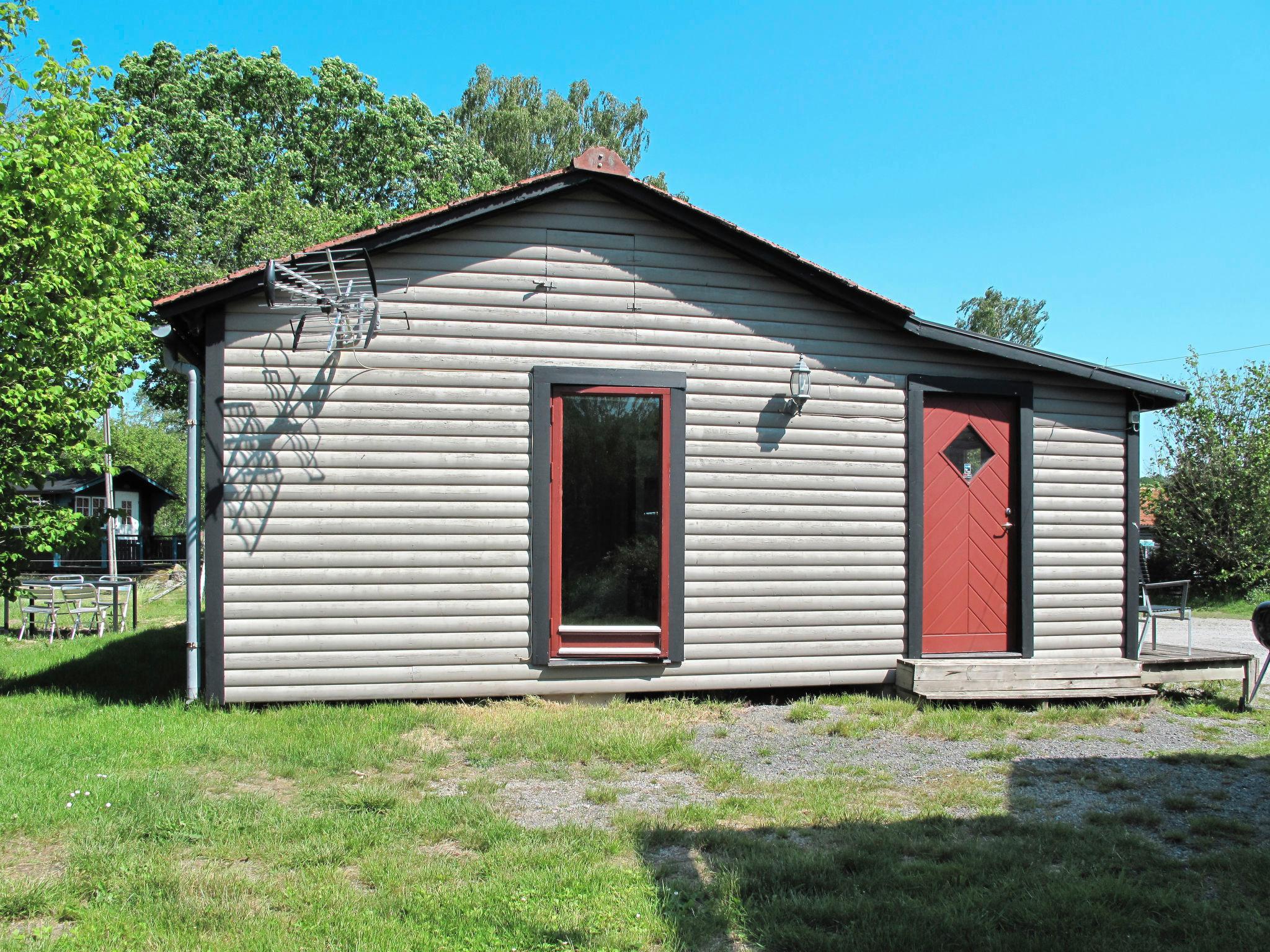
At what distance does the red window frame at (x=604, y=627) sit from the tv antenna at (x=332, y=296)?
1.46 m

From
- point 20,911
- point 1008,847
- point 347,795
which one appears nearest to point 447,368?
point 347,795

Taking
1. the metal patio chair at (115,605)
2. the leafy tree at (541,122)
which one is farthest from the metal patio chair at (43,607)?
the leafy tree at (541,122)

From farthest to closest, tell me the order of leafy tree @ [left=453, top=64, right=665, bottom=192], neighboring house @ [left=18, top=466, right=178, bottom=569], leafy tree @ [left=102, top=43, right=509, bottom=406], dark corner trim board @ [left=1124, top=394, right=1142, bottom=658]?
1. leafy tree @ [left=453, top=64, right=665, bottom=192]
2. neighboring house @ [left=18, top=466, right=178, bottom=569]
3. leafy tree @ [left=102, top=43, right=509, bottom=406]
4. dark corner trim board @ [left=1124, top=394, right=1142, bottom=658]

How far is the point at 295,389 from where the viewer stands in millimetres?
6535

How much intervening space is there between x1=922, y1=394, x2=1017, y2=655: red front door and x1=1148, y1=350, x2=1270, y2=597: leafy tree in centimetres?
1200

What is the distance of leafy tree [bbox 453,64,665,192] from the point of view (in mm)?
30438

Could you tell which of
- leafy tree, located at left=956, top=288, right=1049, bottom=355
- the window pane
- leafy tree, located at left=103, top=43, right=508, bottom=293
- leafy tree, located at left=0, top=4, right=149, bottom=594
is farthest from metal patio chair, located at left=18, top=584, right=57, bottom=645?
leafy tree, located at left=956, top=288, right=1049, bottom=355

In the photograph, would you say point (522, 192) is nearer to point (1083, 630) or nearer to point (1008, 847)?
point (1008, 847)

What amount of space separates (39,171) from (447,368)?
478 centimetres

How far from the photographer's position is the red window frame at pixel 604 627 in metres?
6.77

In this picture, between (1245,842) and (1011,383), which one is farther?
(1011,383)

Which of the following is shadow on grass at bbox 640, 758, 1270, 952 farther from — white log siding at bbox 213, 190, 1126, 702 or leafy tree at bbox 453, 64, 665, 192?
leafy tree at bbox 453, 64, 665, 192

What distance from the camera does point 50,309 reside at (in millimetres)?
7949

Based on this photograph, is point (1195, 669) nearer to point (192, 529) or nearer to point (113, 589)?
point (192, 529)
